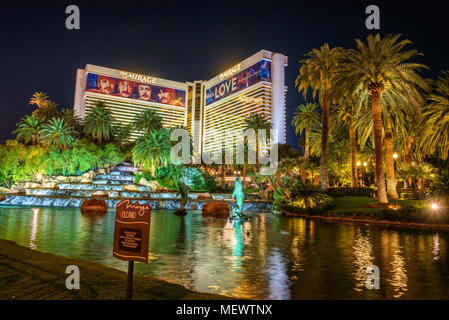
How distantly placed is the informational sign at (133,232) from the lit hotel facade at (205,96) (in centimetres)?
12485

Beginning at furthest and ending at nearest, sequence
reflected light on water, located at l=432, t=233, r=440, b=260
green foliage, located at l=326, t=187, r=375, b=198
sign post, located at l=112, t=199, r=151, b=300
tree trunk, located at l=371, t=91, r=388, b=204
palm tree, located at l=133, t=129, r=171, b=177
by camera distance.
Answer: palm tree, located at l=133, t=129, r=171, b=177 → green foliage, located at l=326, t=187, r=375, b=198 → tree trunk, located at l=371, t=91, r=388, b=204 → reflected light on water, located at l=432, t=233, r=440, b=260 → sign post, located at l=112, t=199, r=151, b=300

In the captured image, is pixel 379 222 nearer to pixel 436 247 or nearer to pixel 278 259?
pixel 436 247

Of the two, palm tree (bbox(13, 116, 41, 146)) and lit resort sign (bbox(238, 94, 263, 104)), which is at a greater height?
lit resort sign (bbox(238, 94, 263, 104))

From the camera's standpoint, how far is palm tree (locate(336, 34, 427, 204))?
2662 centimetres

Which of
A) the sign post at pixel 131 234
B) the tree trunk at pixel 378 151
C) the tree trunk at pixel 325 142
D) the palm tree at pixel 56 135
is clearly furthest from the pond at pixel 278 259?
the palm tree at pixel 56 135

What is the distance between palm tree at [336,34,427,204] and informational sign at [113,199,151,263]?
24.9 meters

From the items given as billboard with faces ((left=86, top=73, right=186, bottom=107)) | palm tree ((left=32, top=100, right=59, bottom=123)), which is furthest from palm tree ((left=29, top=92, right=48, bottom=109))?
billboard with faces ((left=86, top=73, right=186, bottom=107))

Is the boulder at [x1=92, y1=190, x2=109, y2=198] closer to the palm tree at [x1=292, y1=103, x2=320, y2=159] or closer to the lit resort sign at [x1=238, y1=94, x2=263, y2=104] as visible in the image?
the palm tree at [x1=292, y1=103, x2=320, y2=159]

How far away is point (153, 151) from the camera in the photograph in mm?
65500

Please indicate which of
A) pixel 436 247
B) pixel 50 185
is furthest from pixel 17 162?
pixel 436 247

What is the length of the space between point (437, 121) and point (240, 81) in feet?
430

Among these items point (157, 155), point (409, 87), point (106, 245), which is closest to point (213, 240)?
point (106, 245)
